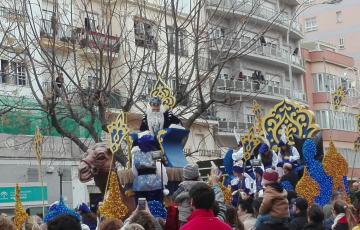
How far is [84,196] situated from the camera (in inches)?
1133

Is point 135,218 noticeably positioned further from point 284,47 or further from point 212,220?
point 284,47

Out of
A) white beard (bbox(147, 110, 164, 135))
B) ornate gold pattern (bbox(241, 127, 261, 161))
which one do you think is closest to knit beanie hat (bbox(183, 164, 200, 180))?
white beard (bbox(147, 110, 164, 135))

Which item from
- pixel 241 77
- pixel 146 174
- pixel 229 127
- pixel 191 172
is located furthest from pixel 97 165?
pixel 241 77

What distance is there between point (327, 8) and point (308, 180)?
44615mm

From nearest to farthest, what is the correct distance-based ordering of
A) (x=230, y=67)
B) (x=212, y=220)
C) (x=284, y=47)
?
1. (x=212, y=220)
2. (x=230, y=67)
3. (x=284, y=47)

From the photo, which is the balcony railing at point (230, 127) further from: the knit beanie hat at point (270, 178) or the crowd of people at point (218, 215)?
the knit beanie hat at point (270, 178)

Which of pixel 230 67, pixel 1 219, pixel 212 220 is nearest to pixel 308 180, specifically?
pixel 212 220

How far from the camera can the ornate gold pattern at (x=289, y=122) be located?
11.4 m

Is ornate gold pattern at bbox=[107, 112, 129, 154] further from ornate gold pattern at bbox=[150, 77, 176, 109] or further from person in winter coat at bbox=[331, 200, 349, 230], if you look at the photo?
person in winter coat at bbox=[331, 200, 349, 230]

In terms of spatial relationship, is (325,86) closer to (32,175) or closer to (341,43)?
(341,43)

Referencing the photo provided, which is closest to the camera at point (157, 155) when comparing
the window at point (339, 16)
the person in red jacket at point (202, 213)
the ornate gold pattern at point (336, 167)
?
the ornate gold pattern at point (336, 167)

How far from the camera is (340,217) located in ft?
27.0

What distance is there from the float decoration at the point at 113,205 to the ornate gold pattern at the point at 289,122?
143 inches

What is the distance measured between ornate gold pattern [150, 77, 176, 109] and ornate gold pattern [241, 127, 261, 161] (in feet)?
6.19
